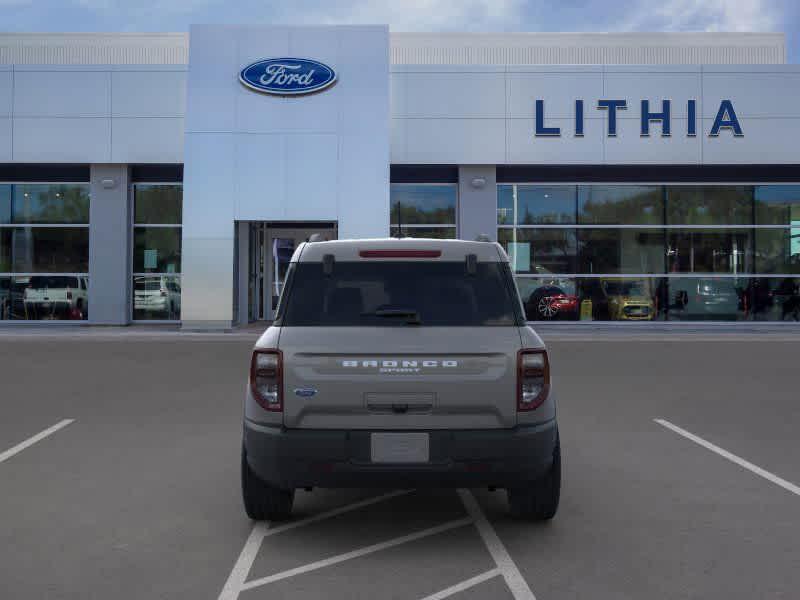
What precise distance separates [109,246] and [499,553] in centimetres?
2263

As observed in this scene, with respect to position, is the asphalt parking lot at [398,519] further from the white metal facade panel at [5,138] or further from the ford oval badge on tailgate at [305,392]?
the white metal facade panel at [5,138]

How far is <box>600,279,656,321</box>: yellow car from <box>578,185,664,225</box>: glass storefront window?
5.99 feet

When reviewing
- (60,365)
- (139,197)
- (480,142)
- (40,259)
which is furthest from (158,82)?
(60,365)

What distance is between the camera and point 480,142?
965 inches

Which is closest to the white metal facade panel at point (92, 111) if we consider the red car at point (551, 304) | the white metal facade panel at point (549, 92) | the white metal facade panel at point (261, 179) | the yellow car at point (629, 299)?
the white metal facade panel at point (261, 179)

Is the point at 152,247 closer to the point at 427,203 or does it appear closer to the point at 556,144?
the point at 427,203

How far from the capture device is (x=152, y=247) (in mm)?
25953

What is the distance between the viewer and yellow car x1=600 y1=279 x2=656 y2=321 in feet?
85.0

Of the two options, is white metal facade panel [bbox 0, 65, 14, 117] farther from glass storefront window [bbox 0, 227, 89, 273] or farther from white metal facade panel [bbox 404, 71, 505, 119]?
white metal facade panel [bbox 404, 71, 505, 119]

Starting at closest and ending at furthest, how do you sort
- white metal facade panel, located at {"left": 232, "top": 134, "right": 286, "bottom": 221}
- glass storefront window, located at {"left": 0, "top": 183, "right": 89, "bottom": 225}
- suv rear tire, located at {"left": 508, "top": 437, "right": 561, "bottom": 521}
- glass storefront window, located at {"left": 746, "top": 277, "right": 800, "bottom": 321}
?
1. suv rear tire, located at {"left": 508, "top": 437, "right": 561, "bottom": 521}
2. white metal facade panel, located at {"left": 232, "top": 134, "right": 286, "bottom": 221}
3. glass storefront window, located at {"left": 0, "top": 183, "right": 89, "bottom": 225}
4. glass storefront window, located at {"left": 746, "top": 277, "right": 800, "bottom": 321}

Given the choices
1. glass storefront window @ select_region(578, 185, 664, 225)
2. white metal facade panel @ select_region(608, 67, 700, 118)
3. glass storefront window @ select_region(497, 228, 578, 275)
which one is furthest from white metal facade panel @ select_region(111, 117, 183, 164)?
glass storefront window @ select_region(578, 185, 664, 225)

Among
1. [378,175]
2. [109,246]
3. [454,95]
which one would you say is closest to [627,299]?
[454,95]

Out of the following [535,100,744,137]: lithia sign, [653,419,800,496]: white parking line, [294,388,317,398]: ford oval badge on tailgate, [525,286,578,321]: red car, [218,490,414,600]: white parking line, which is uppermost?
[535,100,744,137]: lithia sign

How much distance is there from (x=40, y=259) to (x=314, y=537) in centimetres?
2327
